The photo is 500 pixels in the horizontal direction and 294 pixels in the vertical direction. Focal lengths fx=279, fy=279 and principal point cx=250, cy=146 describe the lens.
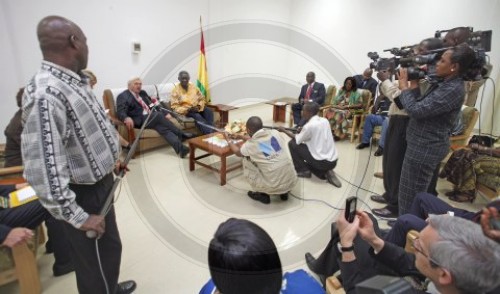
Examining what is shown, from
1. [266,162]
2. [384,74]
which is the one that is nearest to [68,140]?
[266,162]

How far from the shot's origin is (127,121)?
3.30 m

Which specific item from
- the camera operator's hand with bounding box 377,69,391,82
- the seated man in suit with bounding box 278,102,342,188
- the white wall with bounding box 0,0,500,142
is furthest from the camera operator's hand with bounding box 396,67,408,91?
the white wall with bounding box 0,0,500,142

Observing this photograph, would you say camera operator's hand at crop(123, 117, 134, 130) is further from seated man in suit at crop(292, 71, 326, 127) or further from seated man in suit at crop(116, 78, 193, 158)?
seated man in suit at crop(292, 71, 326, 127)

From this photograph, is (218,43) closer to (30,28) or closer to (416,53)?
(30,28)

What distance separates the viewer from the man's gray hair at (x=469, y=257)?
26.1 inches

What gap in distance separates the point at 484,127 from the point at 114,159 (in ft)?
18.5

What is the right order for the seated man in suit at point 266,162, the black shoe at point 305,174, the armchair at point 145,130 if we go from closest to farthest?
the seated man in suit at point 266,162 → the black shoe at point 305,174 → the armchair at point 145,130

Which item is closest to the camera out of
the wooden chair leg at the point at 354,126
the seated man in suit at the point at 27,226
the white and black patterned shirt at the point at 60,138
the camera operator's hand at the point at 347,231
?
the white and black patterned shirt at the point at 60,138

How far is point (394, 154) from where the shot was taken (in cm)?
223

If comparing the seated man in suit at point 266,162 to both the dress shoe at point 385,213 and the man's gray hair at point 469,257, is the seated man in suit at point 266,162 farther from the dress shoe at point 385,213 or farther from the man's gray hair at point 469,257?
the man's gray hair at point 469,257

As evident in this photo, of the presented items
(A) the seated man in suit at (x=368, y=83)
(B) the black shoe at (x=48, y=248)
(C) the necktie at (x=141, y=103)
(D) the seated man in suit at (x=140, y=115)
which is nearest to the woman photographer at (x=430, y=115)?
(B) the black shoe at (x=48, y=248)

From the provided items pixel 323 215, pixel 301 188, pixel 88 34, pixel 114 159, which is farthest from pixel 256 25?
pixel 114 159

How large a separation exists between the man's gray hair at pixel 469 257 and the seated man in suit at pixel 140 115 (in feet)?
10.2

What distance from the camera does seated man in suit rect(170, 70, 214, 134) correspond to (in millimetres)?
3949
